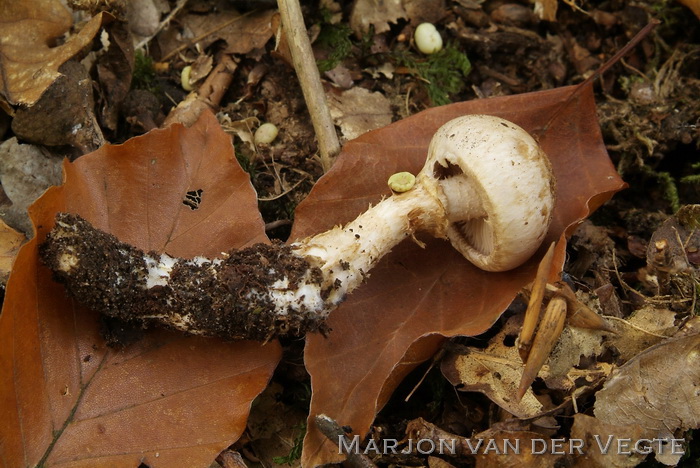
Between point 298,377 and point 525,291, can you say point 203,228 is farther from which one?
point 525,291

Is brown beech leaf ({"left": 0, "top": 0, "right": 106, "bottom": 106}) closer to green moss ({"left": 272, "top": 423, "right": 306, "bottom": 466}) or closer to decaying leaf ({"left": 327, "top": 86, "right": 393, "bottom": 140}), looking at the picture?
decaying leaf ({"left": 327, "top": 86, "right": 393, "bottom": 140})

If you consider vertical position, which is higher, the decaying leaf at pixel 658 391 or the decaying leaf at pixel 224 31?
the decaying leaf at pixel 224 31

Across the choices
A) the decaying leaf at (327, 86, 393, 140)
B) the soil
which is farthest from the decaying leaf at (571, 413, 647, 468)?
the decaying leaf at (327, 86, 393, 140)

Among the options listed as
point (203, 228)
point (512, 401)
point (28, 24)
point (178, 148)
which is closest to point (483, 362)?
→ point (512, 401)

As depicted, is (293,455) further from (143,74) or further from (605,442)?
(143,74)

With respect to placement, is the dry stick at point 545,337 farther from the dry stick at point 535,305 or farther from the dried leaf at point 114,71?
the dried leaf at point 114,71

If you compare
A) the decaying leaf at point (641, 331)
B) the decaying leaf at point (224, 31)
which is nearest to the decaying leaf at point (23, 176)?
the decaying leaf at point (224, 31)
